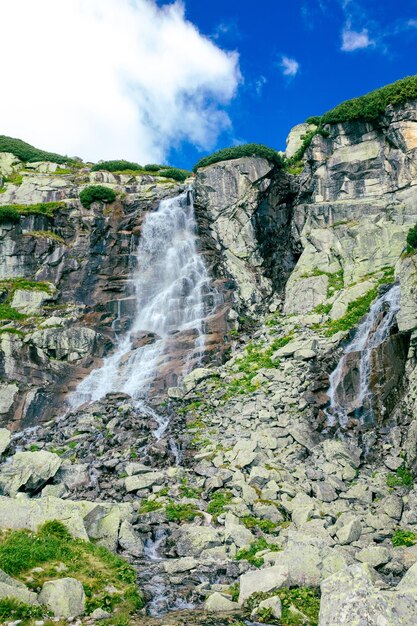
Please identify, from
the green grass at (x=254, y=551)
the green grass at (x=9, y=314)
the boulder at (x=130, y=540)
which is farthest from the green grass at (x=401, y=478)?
the green grass at (x=9, y=314)

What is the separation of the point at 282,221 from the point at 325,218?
22.2 ft

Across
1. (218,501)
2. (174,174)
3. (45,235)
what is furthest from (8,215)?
(218,501)

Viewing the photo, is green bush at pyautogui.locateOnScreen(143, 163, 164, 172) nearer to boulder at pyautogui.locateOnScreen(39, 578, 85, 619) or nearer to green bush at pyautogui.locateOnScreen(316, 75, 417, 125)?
green bush at pyautogui.locateOnScreen(316, 75, 417, 125)

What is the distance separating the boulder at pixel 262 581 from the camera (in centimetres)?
1188

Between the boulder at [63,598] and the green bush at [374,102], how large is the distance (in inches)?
1689

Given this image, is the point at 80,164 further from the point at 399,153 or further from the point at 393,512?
the point at 393,512

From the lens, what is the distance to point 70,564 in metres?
12.9

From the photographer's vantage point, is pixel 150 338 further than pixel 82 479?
Yes

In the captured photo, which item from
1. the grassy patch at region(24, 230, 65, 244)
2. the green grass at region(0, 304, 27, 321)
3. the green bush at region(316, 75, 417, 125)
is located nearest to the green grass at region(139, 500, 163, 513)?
the green grass at region(0, 304, 27, 321)

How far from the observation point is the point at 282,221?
4962cm

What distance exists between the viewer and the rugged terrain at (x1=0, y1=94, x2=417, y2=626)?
45.3 ft

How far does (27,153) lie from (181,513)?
68997 mm

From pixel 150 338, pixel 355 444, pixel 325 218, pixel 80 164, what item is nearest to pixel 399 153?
pixel 325 218

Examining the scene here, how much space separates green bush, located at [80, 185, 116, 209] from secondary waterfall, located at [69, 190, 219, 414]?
5458mm
